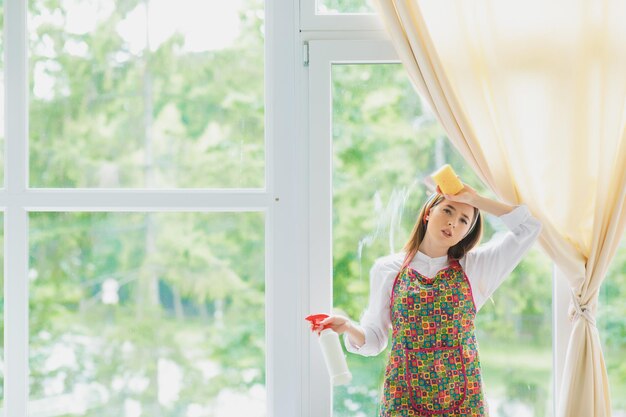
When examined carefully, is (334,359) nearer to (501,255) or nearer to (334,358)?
(334,358)

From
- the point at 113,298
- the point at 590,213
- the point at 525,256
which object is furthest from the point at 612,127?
the point at 113,298

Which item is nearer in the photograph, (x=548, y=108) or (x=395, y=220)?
(x=548, y=108)

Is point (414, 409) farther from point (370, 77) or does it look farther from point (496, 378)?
point (370, 77)

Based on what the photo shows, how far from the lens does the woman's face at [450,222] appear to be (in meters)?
1.78

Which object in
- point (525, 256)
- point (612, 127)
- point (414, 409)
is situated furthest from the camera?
point (525, 256)

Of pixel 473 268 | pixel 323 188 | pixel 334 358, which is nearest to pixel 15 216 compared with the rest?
pixel 323 188

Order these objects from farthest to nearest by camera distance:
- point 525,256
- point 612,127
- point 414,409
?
1. point 525,256
2. point 612,127
3. point 414,409

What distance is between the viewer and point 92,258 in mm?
2080

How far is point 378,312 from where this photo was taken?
185 cm

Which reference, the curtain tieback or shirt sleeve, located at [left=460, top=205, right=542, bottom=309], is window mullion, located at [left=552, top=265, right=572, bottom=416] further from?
shirt sleeve, located at [left=460, top=205, right=542, bottom=309]

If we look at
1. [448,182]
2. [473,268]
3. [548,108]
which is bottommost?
[473,268]

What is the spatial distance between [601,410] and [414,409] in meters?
0.53

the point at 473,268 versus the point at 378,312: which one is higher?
the point at 473,268

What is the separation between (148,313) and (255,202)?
1.53ft
